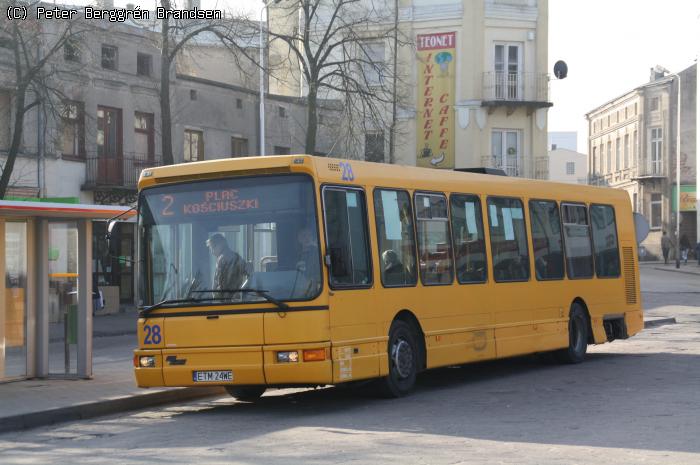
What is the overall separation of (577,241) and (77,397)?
353 inches

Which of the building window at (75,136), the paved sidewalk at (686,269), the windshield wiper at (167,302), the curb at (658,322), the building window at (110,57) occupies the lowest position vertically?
the curb at (658,322)

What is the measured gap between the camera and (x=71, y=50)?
3403 cm

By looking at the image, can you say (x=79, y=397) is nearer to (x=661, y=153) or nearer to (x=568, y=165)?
(x=661, y=153)

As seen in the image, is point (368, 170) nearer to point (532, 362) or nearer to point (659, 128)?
point (532, 362)

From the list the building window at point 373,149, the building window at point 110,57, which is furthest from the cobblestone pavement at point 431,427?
the building window at point 373,149

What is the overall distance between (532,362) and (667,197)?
202ft

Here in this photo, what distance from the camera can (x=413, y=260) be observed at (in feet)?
50.1

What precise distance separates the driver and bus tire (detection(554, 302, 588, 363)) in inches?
300

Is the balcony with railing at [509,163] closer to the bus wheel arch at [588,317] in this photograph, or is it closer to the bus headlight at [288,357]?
the bus wheel arch at [588,317]

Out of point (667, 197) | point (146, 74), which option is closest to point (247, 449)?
point (146, 74)

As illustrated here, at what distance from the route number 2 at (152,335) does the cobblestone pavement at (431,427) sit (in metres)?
0.85

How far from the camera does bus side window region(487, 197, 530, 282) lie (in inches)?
688

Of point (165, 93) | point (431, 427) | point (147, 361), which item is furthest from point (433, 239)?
point (165, 93)

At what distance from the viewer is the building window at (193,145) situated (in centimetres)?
4303
